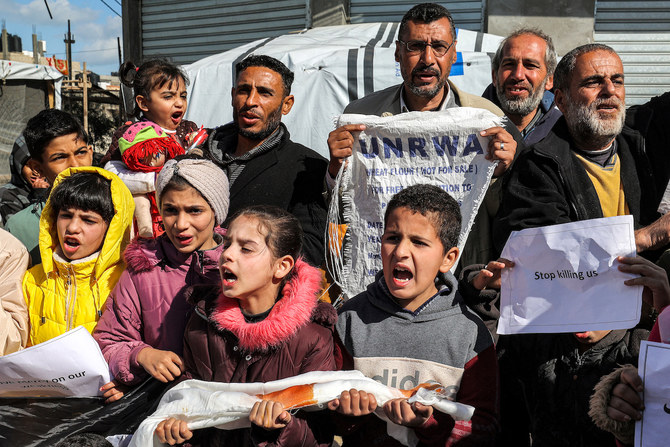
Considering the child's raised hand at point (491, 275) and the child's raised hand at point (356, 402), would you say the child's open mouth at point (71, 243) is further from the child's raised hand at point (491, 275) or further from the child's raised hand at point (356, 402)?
the child's raised hand at point (491, 275)

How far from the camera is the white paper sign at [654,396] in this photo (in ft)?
6.57

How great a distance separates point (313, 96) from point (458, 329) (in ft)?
16.3

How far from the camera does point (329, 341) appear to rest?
2566 millimetres

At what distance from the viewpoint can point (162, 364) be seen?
270 centimetres

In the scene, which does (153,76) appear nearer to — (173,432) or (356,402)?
(173,432)

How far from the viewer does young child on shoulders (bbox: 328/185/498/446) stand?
2.44 meters

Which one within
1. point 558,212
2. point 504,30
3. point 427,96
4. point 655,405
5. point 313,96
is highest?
point 504,30

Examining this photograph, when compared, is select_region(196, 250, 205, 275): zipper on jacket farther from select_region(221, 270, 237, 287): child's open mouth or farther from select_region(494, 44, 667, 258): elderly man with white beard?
select_region(494, 44, 667, 258): elderly man with white beard

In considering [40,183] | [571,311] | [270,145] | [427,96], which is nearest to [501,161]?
[427,96]

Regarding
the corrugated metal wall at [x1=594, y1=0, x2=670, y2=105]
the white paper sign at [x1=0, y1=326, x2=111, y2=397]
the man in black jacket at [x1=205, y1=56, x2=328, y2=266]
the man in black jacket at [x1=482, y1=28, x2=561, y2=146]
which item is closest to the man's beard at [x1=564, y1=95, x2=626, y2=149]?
the man in black jacket at [x1=482, y1=28, x2=561, y2=146]

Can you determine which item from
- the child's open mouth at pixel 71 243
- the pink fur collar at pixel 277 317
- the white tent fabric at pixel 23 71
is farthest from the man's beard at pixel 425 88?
the white tent fabric at pixel 23 71

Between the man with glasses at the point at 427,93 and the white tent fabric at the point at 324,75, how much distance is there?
3077mm

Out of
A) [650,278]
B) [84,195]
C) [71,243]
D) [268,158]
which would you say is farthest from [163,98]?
[650,278]

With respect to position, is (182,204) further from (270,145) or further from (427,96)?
(427,96)
